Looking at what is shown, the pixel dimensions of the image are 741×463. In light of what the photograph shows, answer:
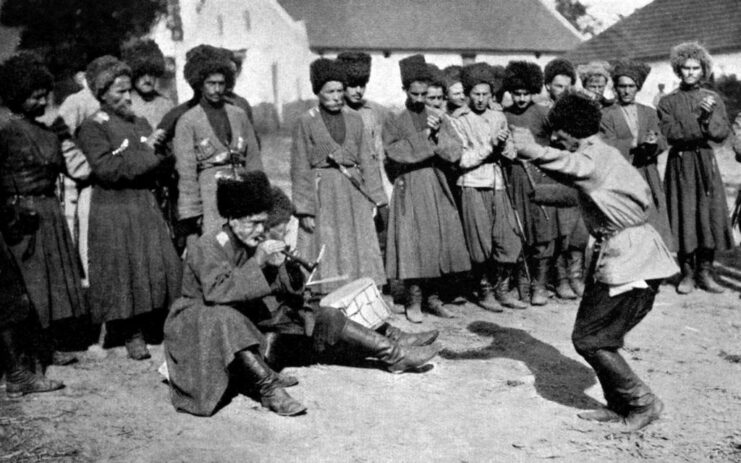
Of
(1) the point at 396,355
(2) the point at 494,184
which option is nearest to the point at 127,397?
(1) the point at 396,355

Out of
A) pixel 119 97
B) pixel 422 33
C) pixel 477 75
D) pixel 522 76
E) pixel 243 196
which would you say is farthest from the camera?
pixel 422 33

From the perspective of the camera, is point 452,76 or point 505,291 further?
point 452,76

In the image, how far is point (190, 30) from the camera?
2755 cm

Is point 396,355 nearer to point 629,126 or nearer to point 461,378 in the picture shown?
point 461,378

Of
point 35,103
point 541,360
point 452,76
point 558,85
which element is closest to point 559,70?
point 558,85

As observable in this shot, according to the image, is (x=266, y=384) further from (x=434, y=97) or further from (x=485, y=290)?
(x=434, y=97)

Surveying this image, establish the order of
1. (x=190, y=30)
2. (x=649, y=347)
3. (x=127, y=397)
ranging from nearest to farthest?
(x=127, y=397) < (x=649, y=347) < (x=190, y=30)

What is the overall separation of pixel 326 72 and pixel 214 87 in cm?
90

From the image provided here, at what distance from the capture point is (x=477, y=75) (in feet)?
22.5

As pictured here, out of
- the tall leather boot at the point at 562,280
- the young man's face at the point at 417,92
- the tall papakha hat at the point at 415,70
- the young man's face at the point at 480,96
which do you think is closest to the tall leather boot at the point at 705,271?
the tall leather boot at the point at 562,280

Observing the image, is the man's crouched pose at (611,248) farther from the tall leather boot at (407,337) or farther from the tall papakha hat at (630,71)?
the tall papakha hat at (630,71)

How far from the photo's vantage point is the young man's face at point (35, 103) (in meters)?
5.30

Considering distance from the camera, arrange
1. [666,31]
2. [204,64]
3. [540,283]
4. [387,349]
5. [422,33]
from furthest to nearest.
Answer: [422,33], [666,31], [540,283], [204,64], [387,349]

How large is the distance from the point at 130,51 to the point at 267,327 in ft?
11.2
